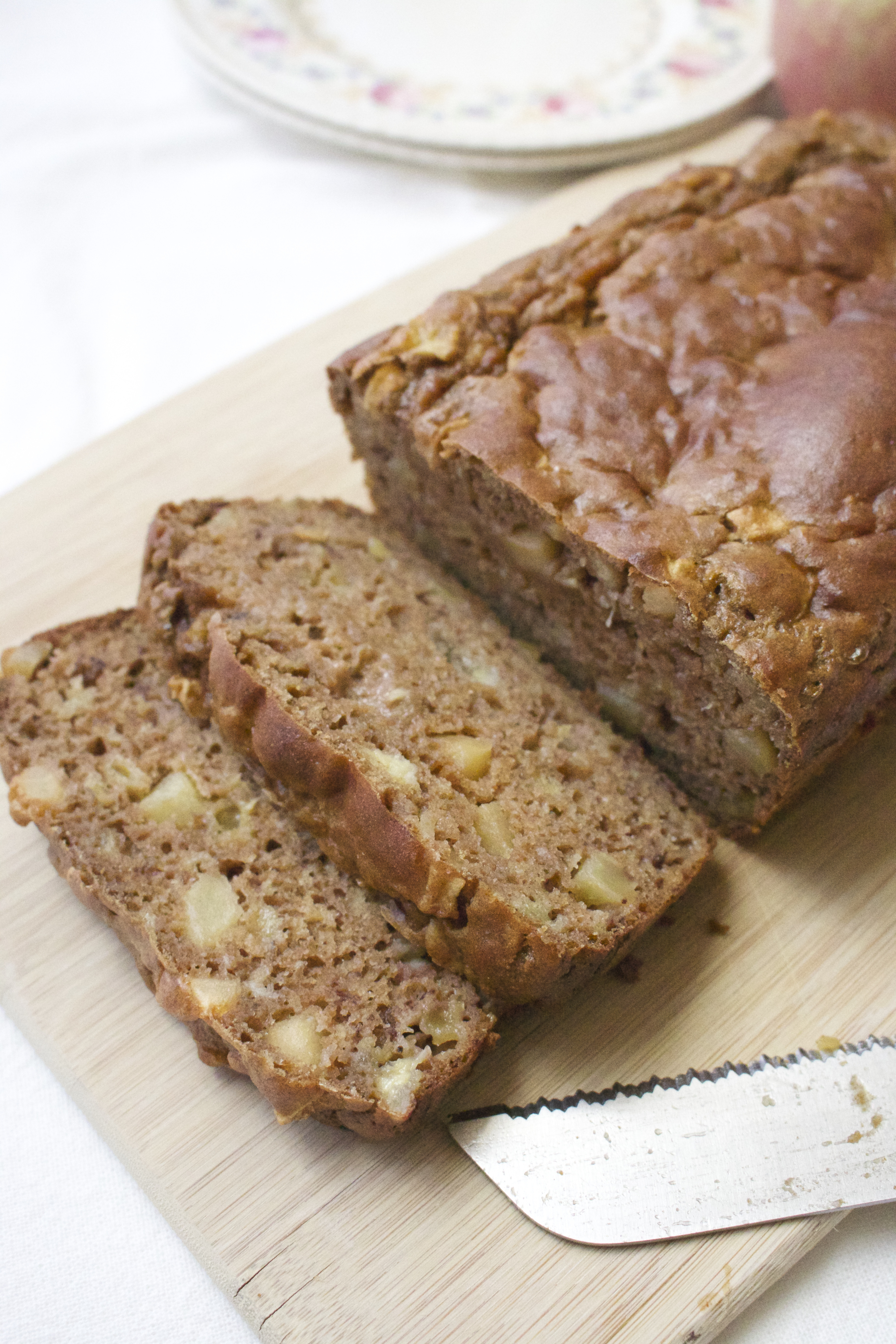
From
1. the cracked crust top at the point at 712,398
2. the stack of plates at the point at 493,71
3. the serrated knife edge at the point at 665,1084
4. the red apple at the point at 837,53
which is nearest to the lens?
the serrated knife edge at the point at 665,1084

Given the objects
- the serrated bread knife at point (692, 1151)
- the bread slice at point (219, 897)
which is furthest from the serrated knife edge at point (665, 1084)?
the bread slice at point (219, 897)

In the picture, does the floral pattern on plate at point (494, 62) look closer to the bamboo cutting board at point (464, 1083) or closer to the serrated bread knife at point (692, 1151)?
the bamboo cutting board at point (464, 1083)

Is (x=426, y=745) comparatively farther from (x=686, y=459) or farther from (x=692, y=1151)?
(x=692, y=1151)

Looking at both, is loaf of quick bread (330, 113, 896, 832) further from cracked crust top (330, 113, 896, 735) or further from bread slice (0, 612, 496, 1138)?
bread slice (0, 612, 496, 1138)

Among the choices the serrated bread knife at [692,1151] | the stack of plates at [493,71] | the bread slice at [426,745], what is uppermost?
the stack of plates at [493,71]

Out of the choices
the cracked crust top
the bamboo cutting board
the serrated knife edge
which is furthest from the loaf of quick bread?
the serrated knife edge

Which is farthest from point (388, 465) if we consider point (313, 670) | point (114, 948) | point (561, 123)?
point (561, 123)
